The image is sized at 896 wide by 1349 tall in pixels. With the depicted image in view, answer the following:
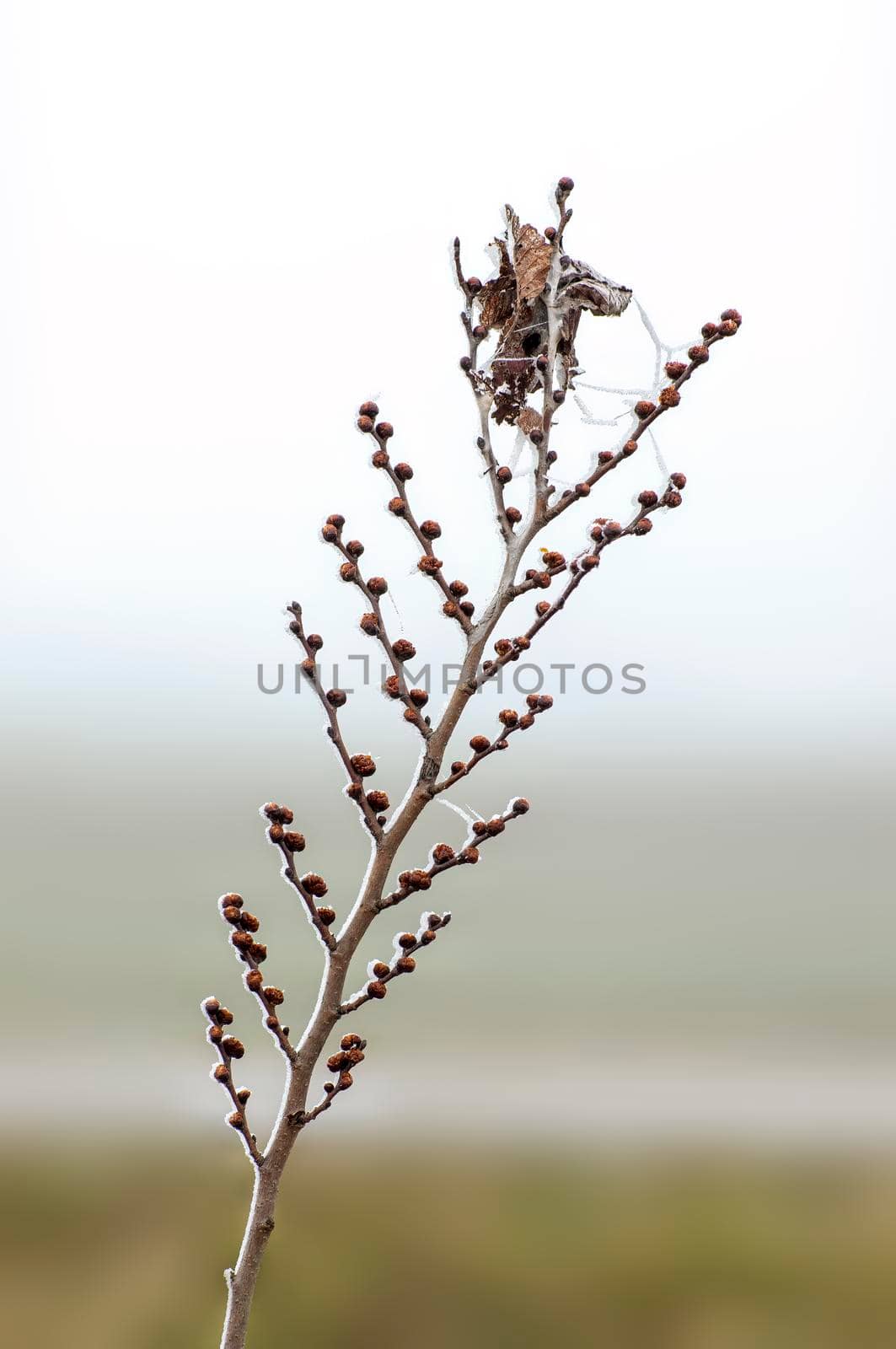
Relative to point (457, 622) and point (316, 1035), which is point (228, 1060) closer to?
point (316, 1035)

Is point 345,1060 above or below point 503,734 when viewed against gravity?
below

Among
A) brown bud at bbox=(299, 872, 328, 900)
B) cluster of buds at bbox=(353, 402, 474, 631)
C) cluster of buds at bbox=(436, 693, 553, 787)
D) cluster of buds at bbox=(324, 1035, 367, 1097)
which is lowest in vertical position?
cluster of buds at bbox=(324, 1035, 367, 1097)

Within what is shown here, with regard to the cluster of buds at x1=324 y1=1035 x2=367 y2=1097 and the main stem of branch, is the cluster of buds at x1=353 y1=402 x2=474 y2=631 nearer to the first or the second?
the main stem of branch

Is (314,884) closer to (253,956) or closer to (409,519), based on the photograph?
(253,956)

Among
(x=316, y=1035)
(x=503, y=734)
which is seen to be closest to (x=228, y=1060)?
(x=316, y=1035)

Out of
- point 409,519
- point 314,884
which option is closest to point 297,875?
point 314,884

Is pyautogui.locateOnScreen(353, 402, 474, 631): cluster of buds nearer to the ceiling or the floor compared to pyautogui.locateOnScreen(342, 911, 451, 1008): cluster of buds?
nearer to the ceiling
